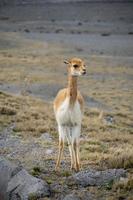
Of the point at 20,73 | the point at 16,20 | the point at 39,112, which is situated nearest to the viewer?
the point at 39,112

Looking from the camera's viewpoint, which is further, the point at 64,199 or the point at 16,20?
the point at 16,20

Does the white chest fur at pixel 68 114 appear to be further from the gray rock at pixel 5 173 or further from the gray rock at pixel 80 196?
the gray rock at pixel 80 196

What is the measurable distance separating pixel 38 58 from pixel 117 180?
103 feet

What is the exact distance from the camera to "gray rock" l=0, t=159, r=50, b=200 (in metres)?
8.92

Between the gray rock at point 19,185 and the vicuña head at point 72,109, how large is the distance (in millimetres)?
1367

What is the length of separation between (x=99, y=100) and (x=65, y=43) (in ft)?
85.1

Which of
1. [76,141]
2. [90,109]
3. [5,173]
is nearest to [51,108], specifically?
[90,109]

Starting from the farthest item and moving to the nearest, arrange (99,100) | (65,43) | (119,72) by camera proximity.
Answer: (65,43) → (119,72) → (99,100)

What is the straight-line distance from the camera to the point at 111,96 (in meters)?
26.7

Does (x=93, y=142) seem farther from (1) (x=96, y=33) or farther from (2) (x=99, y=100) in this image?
(1) (x=96, y=33)

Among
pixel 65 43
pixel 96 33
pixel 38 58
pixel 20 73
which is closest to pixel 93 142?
pixel 20 73

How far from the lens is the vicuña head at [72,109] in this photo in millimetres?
10188

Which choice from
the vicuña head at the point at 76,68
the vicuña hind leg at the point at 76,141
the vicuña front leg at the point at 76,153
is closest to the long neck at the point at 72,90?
the vicuña head at the point at 76,68

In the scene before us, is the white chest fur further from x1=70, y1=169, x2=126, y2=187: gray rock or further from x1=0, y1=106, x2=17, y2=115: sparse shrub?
x1=0, y1=106, x2=17, y2=115: sparse shrub
